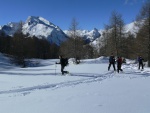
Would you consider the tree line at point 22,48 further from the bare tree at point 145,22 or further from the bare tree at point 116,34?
the bare tree at point 145,22

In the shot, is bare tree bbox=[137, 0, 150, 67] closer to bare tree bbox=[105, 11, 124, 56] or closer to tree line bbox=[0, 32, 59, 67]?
bare tree bbox=[105, 11, 124, 56]

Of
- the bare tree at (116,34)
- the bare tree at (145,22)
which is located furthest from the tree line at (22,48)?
the bare tree at (145,22)

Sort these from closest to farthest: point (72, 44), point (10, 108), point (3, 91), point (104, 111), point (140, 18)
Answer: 1. point (104, 111)
2. point (10, 108)
3. point (3, 91)
4. point (140, 18)
5. point (72, 44)

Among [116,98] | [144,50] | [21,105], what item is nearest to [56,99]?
[21,105]

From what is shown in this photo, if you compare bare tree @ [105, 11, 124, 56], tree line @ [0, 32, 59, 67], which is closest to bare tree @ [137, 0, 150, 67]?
bare tree @ [105, 11, 124, 56]

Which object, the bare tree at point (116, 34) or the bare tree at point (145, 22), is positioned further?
the bare tree at point (116, 34)

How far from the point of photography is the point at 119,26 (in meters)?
52.1

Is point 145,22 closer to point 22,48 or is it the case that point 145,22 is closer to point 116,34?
point 116,34

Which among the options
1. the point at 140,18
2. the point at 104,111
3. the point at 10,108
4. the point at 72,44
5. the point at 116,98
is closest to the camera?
the point at 104,111

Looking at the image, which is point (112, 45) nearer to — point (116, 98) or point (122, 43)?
point (122, 43)

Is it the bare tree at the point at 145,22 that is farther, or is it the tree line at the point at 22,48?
the tree line at the point at 22,48

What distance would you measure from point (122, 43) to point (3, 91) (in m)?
41.1

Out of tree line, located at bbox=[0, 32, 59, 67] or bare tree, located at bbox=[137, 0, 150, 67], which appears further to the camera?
tree line, located at bbox=[0, 32, 59, 67]

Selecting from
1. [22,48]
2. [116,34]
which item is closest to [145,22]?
[116,34]
